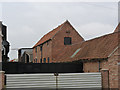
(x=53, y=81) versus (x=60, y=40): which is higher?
(x=60, y=40)

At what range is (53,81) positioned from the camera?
42.9ft

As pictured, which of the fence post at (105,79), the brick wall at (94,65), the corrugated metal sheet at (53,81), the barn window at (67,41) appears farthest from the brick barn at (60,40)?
the fence post at (105,79)

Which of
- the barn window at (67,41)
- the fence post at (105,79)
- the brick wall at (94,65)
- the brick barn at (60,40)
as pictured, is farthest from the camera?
the barn window at (67,41)

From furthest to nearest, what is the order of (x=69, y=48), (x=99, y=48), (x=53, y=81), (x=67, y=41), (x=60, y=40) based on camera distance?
(x=67, y=41) → (x=60, y=40) → (x=69, y=48) → (x=99, y=48) → (x=53, y=81)

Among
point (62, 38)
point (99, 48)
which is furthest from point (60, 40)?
point (99, 48)

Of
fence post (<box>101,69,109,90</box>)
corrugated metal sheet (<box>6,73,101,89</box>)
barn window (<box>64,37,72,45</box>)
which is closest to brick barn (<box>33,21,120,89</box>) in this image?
barn window (<box>64,37,72,45</box>)

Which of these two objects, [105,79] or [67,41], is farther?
[67,41]

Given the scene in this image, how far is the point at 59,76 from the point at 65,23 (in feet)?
71.8

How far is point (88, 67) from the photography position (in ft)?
64.3

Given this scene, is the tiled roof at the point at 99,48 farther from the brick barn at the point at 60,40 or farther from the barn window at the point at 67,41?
the barn window at the point at 67,41

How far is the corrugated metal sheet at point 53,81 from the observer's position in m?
12.9

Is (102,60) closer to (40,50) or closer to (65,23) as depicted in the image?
(65,23)

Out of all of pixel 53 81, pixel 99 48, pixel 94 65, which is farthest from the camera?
pixel 99 48

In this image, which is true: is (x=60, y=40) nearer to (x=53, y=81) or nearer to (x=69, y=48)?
(x=69, y=48)
